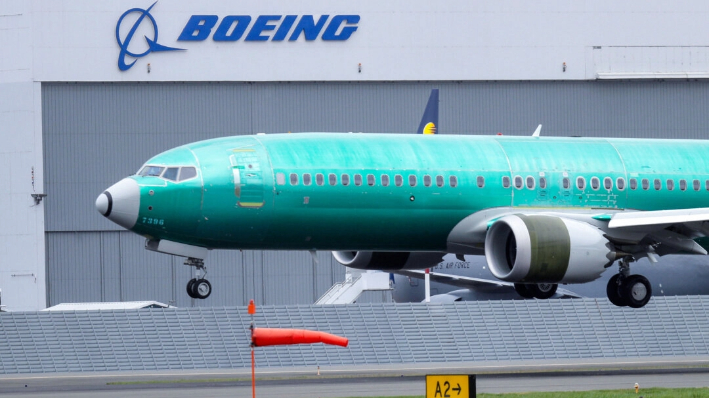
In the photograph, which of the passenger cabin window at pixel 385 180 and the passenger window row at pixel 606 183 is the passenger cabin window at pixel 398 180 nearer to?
the passenger cabin window at pixel 385 180

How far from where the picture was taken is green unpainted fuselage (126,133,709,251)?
32500mm

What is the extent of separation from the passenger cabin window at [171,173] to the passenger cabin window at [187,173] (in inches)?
6.6

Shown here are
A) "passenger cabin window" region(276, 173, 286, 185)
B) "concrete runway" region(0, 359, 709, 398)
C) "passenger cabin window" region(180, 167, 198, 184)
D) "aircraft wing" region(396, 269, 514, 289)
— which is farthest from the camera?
"aircraft wing" region(396, 269, 514, 289)

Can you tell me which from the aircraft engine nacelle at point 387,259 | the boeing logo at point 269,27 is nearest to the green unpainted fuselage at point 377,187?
the aircraft engine nacelle at point 387,259

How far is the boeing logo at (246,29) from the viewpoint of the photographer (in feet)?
229

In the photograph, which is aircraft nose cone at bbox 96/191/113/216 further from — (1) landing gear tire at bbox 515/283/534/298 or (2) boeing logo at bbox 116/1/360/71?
(2) boeing logo at bbox 116/1/360/71

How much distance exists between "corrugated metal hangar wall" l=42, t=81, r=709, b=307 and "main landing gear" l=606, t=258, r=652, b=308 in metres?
36.2

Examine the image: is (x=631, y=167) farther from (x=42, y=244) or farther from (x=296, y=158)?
(x=42, y=244)

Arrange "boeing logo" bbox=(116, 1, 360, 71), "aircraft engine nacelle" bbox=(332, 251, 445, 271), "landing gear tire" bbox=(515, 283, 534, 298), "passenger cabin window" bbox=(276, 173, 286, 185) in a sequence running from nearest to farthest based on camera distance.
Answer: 1. "passenger cabin window" bbox=(276, 173, 286, 185)
2. "aircraft engine nacelle" bbox=(332, 251, 445, 271)
3. "landing gear tire" bbox=(515, 283, 534, 298)
4. "boeing logo" bbox=(116, 1, 360, 71)

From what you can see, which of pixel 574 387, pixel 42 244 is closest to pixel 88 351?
pixel 574 387

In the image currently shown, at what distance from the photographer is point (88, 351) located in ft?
151

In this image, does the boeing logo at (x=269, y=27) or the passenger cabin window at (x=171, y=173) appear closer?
the passenger cabin window at (x=171, y=173)

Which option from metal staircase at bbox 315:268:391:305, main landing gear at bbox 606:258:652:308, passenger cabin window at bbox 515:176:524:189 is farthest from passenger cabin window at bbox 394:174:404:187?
metal staircase at bbox 315:268:391:305

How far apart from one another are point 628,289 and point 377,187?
8908 mm
